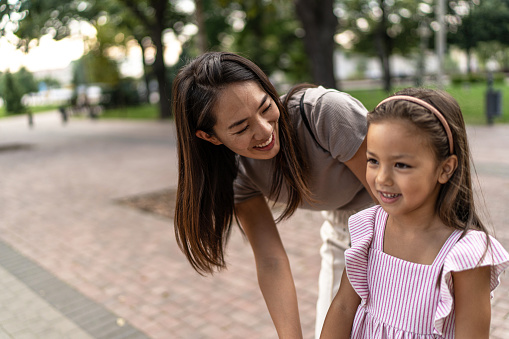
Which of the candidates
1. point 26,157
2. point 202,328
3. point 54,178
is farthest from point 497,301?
point 26,157

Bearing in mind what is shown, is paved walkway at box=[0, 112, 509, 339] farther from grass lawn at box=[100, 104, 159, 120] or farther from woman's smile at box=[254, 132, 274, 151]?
grass lawn at box=[100, 104, 159, 120]

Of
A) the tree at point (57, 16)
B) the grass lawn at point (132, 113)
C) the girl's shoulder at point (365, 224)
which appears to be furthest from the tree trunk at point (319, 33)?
the grass lawn at point (132, 113)

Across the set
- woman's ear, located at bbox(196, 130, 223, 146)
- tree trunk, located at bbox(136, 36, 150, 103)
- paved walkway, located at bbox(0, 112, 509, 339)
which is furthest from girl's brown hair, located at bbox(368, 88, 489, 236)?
tree trunk, located at bbox(136, 36, 150, 103)

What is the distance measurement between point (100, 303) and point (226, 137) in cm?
265

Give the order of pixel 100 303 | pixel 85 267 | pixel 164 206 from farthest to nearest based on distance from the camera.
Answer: pixel 164 206 → pixel 85 267 → pixel 100 303

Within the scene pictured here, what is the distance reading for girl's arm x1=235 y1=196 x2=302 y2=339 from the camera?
1.71m

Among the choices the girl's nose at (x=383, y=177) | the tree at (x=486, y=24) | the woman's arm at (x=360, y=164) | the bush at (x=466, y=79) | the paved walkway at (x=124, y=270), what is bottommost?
the paved walkway at (x=124, y=270)

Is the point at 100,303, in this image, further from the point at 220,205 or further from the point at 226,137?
the point at 226,137

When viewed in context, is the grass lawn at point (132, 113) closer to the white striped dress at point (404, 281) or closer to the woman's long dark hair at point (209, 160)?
the woman's long dark hair at point (209, 160)

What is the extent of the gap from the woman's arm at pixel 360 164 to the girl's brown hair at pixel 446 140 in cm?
36

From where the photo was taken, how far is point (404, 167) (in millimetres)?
1201

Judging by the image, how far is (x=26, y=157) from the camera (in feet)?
42.2

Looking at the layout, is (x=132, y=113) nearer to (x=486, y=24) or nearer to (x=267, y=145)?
(x=486, y=24)

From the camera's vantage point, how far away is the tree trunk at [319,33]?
35.5 ft
